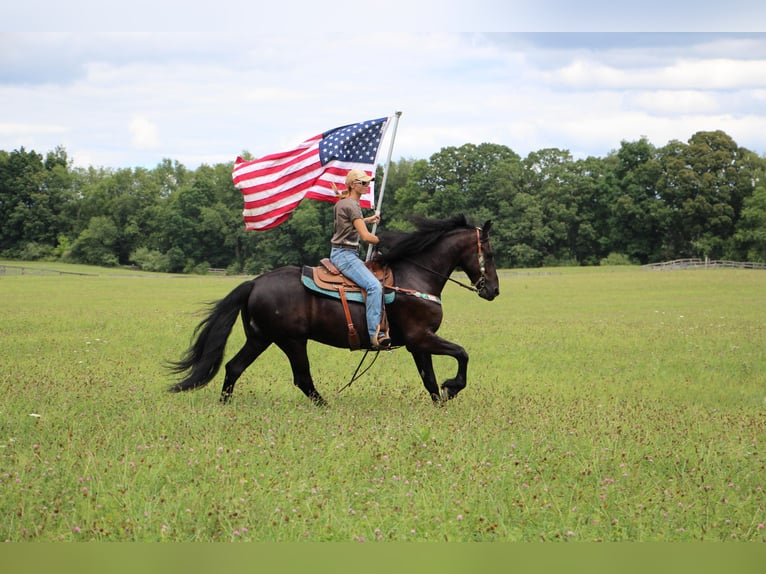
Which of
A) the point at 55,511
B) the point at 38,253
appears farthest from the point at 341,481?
the point at 38,253

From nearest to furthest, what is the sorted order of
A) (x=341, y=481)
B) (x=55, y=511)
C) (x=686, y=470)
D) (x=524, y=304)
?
(x=55, y=511) → (x=341, y=481) → (x=686, y=470) → (x=524, y=304)

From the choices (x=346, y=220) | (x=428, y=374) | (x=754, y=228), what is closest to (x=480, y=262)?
(x=428, y=374)

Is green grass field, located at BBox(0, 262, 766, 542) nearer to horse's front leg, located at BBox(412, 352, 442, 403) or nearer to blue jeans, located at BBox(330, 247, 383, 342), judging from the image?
horse's front leg, located at BBox(412, 352, 442, 403)

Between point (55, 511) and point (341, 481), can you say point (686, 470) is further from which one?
point (55, 511)

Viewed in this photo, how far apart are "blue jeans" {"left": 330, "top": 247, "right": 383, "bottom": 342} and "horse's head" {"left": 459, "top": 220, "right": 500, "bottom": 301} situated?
4.80 feet

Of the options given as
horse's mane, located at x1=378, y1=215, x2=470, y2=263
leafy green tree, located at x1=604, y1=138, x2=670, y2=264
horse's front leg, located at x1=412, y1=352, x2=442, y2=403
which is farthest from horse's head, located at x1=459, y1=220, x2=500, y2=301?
leafy green tree, located at x1=604, y1=138, x2=670, y2=264

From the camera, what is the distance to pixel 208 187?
109 metres

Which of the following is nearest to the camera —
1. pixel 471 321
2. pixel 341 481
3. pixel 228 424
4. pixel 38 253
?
pixel 341 481

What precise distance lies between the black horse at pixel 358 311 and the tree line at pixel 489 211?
246 ft

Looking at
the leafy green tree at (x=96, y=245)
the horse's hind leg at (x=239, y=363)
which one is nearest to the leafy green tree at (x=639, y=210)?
the leafy green tree at (x=96, y=245)

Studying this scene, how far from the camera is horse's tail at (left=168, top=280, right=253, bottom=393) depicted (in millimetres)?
10852

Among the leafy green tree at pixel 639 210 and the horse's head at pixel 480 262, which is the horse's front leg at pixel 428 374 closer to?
the horse's head at pixel 480 262

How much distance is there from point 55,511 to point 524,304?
30.4 meters

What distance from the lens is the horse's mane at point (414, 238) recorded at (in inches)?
434
